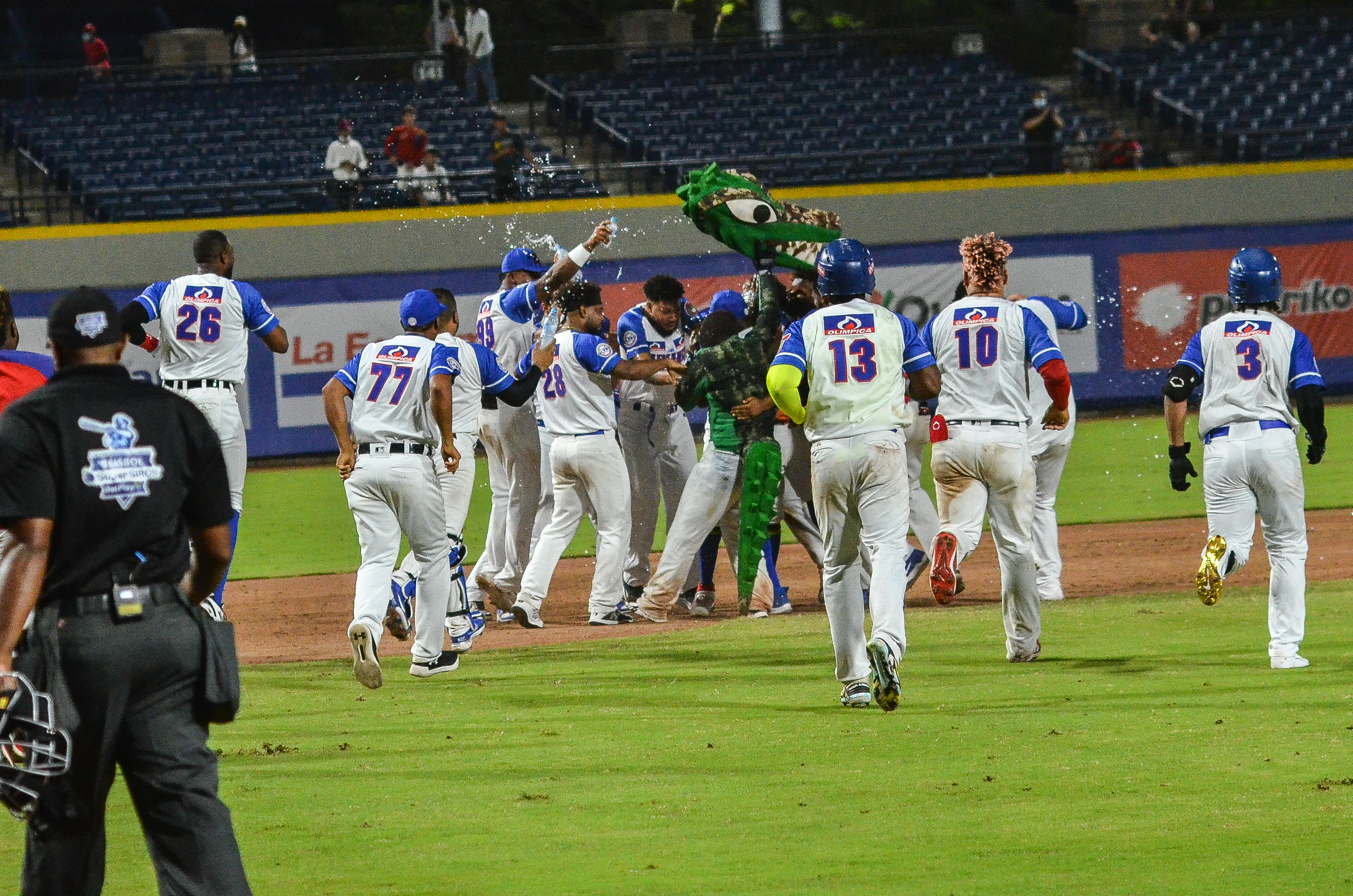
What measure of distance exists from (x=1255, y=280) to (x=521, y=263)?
17.1 ft

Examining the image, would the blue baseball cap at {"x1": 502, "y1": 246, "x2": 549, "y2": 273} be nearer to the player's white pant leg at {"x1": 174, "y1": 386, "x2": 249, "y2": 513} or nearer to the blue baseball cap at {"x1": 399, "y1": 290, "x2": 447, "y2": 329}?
the player's white pant leg at {"x1": 174, "y1": 386, "x2": 249, "y2": 513}

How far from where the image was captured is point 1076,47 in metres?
31.2

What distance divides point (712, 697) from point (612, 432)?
10.4 ft

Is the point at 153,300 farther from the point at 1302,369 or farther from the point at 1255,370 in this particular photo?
the point at 1302,369

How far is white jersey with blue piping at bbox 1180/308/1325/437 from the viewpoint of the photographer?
26.8 feet

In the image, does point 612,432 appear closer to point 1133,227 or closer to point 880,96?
point 1133,227

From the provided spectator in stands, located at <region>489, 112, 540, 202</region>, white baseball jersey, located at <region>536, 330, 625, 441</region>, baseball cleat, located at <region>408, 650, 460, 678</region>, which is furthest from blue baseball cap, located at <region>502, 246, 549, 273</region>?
spectator in stands, located at <region>489, 112, 540, 202</region>

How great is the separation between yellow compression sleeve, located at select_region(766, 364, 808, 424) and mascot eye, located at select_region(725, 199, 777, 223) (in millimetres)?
2192

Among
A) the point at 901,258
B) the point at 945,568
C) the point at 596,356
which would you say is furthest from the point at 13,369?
the point at 901,258

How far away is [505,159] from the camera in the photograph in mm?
24609

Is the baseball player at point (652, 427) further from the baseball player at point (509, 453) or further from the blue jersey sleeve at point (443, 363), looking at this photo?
the blue jersey sleeve at point (443, 363)

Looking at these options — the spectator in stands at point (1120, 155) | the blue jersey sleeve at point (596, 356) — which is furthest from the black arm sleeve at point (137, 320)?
the spectator in stands at point (1120, 155)

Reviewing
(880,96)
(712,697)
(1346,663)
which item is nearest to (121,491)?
(712,697)

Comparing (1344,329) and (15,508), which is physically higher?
(15,508)
